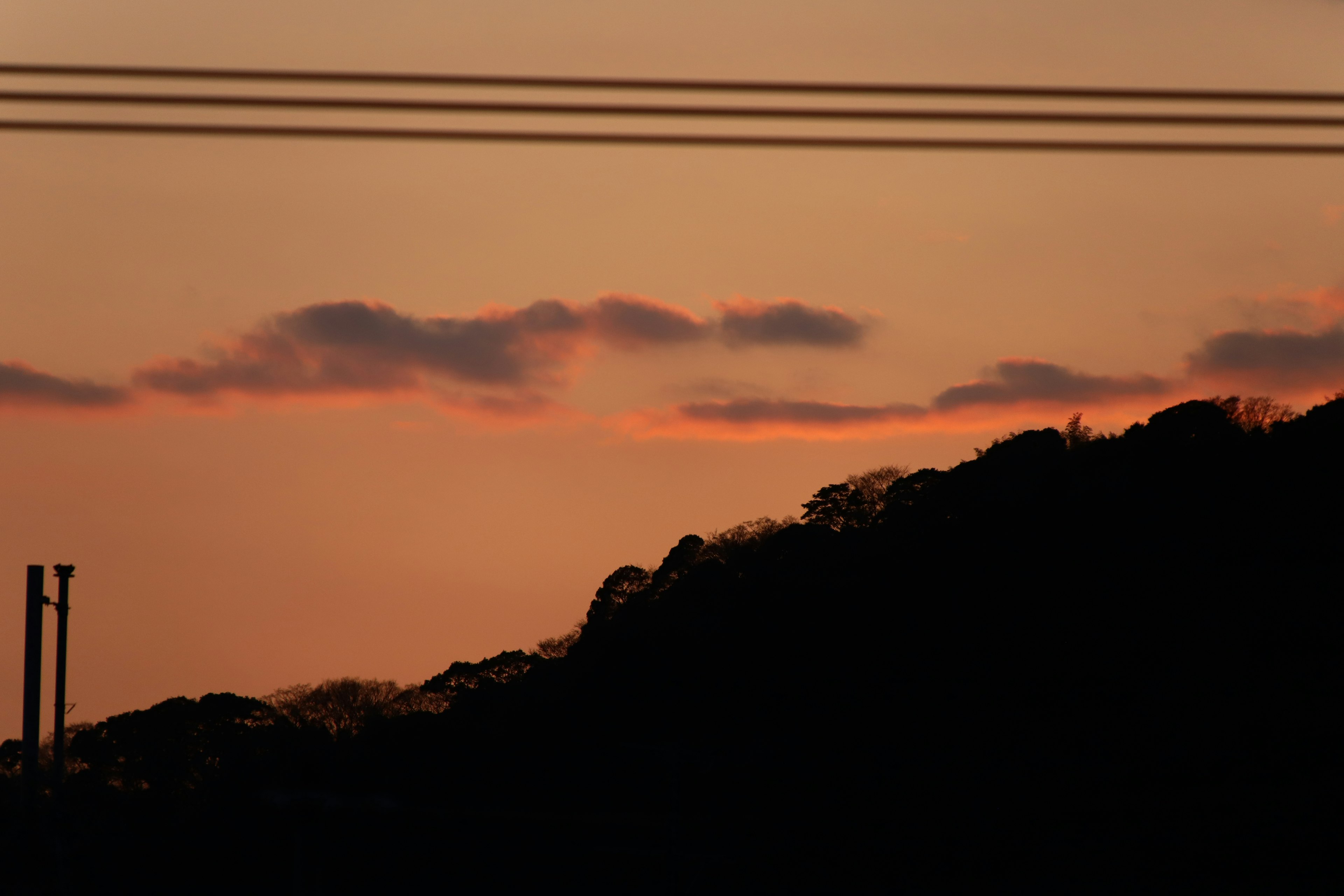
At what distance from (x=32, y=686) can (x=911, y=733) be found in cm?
3093

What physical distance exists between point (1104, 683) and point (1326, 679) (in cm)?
770

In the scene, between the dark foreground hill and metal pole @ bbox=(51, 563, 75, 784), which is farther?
the dark foreground hill

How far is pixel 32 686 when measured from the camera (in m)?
27.6

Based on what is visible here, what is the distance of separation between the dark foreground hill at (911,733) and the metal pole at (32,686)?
9.46 ft

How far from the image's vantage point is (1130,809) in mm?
39969

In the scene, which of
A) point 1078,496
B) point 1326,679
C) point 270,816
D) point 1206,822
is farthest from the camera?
point 1078,496

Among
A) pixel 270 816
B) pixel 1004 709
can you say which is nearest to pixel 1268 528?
pixel 1004 709

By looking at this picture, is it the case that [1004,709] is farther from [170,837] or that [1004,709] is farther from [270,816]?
[170,837]

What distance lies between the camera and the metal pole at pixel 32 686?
27.4 meters

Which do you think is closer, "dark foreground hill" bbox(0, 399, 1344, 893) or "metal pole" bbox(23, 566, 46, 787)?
"metal pole" bbox(23, 566, 46, 787)

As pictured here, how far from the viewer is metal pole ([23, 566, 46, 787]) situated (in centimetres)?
2739

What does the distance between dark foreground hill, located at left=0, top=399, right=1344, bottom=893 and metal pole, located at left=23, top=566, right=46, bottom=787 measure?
2885mm

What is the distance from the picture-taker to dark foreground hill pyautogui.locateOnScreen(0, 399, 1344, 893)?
3966 centimetres

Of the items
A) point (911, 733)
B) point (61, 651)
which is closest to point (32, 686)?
point (61, 651)
